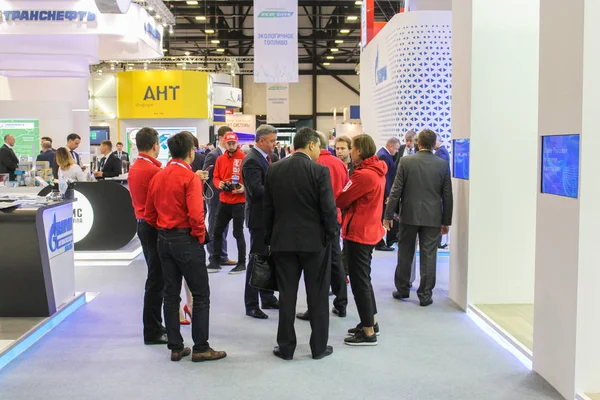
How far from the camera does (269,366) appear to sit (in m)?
3.88

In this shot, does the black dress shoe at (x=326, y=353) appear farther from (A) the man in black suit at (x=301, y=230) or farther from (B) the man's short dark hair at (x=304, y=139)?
(B) the man's short dark hair at (x=304, y=139)

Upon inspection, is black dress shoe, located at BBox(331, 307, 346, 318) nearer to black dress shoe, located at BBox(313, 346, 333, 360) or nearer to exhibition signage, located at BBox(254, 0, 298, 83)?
black dress shoe, located at BBox(313, 346, 333, 360)

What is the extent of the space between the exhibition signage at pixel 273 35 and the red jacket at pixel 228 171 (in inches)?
173

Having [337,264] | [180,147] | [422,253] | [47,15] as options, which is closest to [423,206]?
[422,253]

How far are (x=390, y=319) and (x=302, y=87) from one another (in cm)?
2757

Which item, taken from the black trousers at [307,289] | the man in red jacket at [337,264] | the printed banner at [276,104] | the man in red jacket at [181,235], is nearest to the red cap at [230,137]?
the man in red jacket at [337,264]

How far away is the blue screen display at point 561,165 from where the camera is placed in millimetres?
3198

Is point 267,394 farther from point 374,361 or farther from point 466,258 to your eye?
point 466,258

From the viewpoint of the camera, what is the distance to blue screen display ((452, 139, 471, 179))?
16.8ft

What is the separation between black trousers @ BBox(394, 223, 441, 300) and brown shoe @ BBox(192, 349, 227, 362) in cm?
209

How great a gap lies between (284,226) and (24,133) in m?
11.3

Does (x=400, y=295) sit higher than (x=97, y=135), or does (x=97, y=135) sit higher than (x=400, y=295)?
(x=97, y=135)

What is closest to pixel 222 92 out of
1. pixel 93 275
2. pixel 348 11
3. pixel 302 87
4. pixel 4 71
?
pixel 348 11

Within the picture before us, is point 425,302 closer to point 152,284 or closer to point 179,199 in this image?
point 152,284
